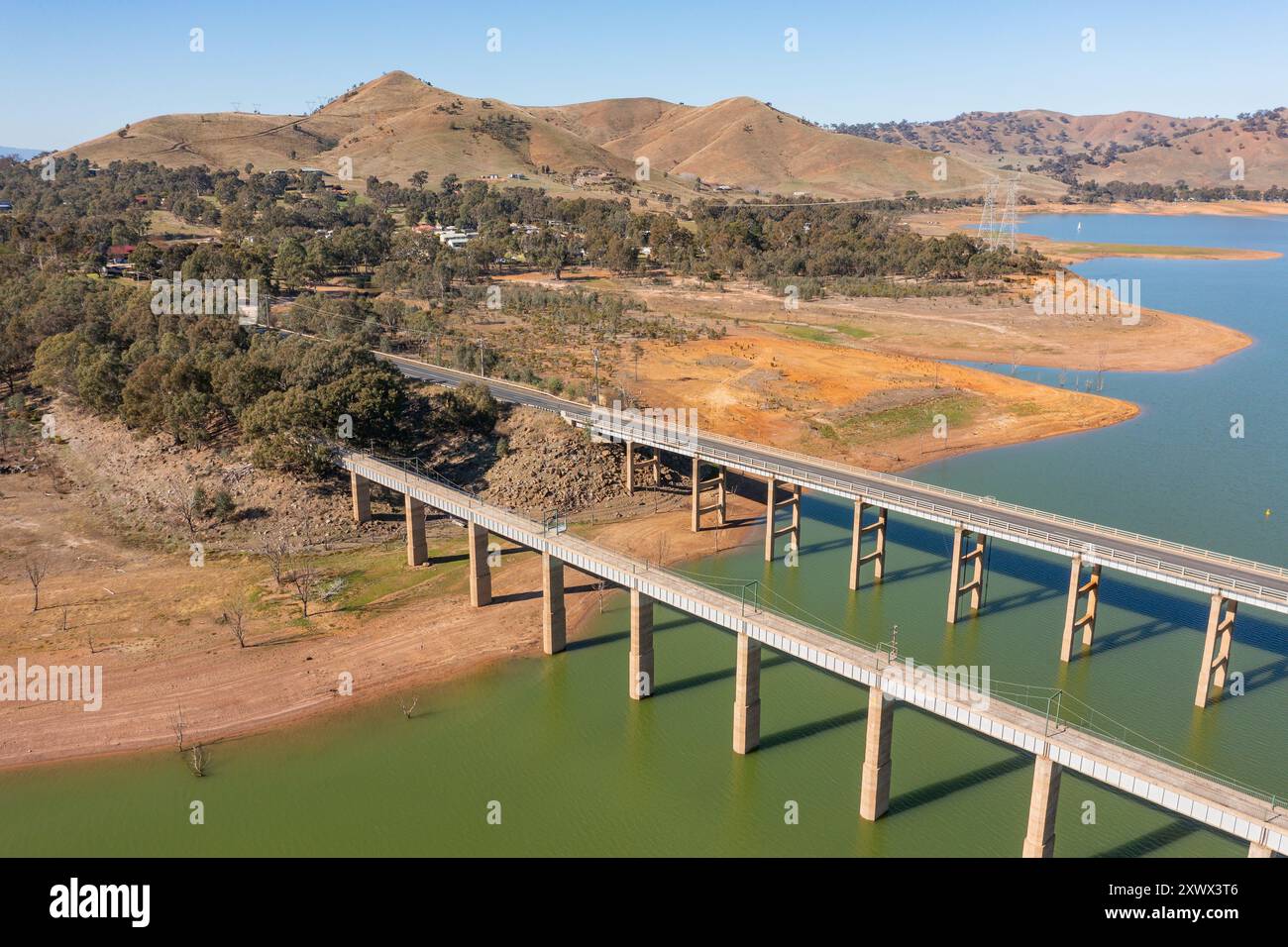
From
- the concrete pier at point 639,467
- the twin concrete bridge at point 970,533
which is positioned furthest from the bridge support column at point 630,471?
the twin concrete bridge at point 970,533

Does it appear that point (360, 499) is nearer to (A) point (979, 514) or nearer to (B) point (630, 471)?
(B) point (630, 471)

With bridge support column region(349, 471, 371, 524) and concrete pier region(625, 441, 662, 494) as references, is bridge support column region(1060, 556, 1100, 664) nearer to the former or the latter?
concrete pier region(625, 441, 662, 494)

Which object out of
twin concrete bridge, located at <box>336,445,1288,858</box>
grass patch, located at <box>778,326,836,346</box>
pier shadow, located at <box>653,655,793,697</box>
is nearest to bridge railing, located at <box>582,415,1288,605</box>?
twin concrete bridge, located at <box>336,445,1288,858</box>

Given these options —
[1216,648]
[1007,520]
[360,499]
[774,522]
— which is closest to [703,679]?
[774,522]

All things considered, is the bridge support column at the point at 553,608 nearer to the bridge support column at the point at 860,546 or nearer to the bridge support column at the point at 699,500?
the bridge support column at the point at 699,500

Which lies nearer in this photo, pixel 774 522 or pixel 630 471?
pixel 774 522

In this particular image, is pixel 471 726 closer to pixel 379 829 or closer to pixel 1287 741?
pixel 379 829
